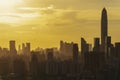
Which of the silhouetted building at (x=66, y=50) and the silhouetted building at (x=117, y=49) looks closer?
the silhouetted building at (x=117, y=49)

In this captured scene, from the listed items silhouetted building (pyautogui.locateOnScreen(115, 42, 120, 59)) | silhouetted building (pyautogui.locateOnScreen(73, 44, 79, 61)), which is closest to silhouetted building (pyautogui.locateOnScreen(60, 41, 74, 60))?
silhouetted building (pyautogui.locateOnScreen(73, 44, 79, 61))

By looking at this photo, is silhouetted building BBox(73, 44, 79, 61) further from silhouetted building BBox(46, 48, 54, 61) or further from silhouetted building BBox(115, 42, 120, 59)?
silhouetted building BBox(115, 42, 120, 59)

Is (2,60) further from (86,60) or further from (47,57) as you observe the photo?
(86,60)

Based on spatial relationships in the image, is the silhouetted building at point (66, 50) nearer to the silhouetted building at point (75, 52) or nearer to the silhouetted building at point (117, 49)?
the silhouetted building at point (75, 52)

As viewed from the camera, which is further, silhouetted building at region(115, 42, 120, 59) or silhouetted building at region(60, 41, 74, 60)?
silhouetted building at region(60, 41, 74, 60)

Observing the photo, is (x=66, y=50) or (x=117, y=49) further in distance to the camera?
(x=66, y=50)

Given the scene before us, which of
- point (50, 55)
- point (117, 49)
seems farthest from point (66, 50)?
point (117, 49)

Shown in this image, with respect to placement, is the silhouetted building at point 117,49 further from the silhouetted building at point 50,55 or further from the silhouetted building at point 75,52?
the silhouetted building at point 50,55

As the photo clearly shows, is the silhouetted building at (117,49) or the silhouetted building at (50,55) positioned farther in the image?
the silhouetted building at (50,55)

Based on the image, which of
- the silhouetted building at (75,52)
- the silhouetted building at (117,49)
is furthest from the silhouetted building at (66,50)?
the silhouetted building at (117,49)

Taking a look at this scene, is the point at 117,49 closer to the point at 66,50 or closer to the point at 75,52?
the point at 75,52

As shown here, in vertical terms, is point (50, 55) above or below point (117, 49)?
below

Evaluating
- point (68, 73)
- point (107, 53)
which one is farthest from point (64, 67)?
point (107, 53)
